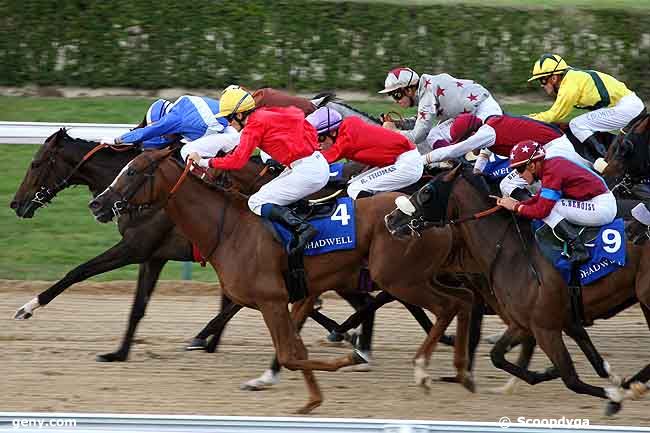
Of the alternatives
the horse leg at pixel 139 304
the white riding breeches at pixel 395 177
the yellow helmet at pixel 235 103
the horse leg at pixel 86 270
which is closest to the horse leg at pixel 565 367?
the white riding breeches at pixel 395 177

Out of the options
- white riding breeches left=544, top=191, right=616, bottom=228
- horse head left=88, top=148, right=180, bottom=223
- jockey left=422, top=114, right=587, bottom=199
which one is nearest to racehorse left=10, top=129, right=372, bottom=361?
horse head left=88, top=148, right=180, bottom=223

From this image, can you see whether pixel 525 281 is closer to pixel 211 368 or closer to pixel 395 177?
pixel 395 177

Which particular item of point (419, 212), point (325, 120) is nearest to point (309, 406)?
point (419, 212)

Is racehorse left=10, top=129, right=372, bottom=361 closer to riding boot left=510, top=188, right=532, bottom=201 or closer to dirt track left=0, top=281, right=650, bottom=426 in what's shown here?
dirt track left=0, top=281, right=650, bottom=426

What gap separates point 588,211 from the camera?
7613mm

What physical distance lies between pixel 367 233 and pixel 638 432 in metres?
3.14

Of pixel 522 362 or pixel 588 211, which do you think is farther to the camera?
pixel 522 362

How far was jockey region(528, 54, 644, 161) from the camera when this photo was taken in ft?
30.8

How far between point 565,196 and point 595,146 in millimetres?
2023

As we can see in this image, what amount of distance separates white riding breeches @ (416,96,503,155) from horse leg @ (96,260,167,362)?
2.02 m

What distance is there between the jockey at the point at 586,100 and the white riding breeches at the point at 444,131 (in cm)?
31

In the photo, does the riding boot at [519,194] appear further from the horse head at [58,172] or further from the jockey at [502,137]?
the horse head at [58,172]

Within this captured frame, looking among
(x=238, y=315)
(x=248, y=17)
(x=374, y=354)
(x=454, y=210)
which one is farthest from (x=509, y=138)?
(x=248, y=17)

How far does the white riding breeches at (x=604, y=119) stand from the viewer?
966 cm
